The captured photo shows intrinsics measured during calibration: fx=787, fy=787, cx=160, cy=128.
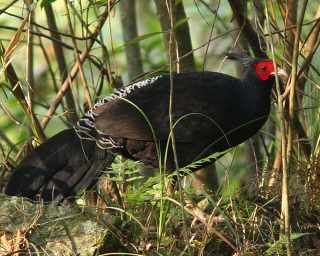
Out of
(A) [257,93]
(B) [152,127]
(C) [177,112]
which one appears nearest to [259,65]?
(A) [257,93]

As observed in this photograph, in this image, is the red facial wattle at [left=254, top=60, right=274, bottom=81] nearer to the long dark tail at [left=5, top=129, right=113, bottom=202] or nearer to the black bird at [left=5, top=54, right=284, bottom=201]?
the black bird at [left=5, top=54, right=284, bottom=201]

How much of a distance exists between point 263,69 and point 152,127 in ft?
2.86

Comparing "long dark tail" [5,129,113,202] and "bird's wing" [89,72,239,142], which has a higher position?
"bird's wing" [89,72,239,142]

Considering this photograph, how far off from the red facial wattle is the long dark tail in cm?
112

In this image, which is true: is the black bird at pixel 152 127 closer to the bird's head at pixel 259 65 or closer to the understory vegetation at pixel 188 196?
the bird's head at pixel 259 65

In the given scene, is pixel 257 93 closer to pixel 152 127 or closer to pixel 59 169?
pixel 152 127

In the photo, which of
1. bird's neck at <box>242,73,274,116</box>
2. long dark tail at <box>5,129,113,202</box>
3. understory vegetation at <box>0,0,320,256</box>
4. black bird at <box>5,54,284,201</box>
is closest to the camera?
understory vegetation at <box>0,0,320,256</box>

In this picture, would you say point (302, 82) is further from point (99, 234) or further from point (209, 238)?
point (99, 234)

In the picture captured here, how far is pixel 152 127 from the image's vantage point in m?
4.93

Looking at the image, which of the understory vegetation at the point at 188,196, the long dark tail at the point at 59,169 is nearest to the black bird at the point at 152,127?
the long dark tail at the point at 59,169

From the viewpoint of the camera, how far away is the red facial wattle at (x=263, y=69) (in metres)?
5.18

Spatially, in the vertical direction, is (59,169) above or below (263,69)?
below

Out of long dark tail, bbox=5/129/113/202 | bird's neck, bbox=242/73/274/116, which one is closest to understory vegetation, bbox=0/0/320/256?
long dark tail, bbox=5/129/113/202

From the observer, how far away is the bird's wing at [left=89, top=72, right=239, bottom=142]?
16.2 feet
